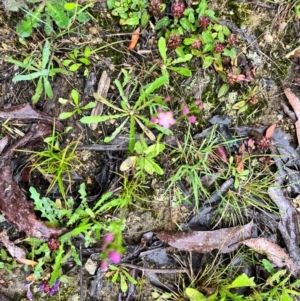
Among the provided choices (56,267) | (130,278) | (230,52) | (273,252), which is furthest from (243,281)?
(230,52)

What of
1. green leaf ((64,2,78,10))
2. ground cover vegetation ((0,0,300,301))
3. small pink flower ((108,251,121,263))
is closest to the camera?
small pink flower ((108,251,121,263))

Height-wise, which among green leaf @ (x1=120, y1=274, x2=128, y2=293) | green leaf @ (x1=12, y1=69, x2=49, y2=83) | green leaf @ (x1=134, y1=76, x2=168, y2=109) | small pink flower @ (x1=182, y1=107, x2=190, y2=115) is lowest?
green leaf @ (x1=120, y1=274, x2=128, y2=293)

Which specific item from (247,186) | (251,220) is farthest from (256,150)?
(251,220)

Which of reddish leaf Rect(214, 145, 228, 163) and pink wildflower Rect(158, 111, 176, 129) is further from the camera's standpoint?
reddish leaf Rect(214, 145, 228, 163)

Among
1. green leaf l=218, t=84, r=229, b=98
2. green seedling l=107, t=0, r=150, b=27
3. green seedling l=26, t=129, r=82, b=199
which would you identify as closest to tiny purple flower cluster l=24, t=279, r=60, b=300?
green seedling l=26, t=129, r=82, b=199

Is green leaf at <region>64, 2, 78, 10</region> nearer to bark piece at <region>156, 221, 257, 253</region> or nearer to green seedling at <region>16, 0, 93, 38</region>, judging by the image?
green seedling at <region>16, 0, 93, 38</region>

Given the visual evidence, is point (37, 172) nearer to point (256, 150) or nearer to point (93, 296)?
point (93, 296)

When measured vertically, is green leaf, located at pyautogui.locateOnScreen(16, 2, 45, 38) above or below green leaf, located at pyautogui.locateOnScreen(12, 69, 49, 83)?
above
